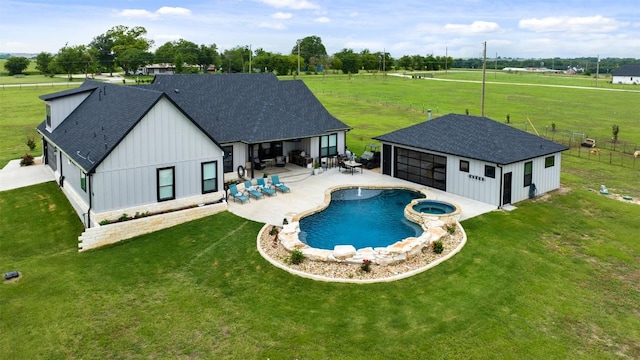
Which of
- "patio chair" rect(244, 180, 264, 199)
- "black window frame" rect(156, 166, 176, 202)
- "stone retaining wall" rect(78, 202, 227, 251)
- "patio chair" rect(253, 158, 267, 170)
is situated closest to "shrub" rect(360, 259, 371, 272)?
"stone retaining wall" rect(78, 202, 227, 251)

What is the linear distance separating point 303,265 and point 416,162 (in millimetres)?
13350

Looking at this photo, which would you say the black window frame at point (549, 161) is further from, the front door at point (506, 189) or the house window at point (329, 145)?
the house window at point (329, 145)

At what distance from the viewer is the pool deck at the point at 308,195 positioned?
22.5 metres

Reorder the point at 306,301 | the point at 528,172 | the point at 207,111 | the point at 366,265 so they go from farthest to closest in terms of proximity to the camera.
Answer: the point at 207,111
the point at 528,172
the point at 366,265
the point at 306,301

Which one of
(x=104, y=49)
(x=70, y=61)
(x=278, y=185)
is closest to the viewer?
(x=278, y=185)

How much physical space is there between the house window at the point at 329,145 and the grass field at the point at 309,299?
40.4ft

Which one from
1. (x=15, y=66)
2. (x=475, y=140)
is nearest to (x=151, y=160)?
(x=475, y=140)

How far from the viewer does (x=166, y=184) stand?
71.7 feet

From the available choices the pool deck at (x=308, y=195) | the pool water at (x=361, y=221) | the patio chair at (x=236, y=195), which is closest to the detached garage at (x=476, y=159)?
the pool deck at (x=308, y=195)

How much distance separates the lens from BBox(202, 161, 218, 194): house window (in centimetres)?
2303

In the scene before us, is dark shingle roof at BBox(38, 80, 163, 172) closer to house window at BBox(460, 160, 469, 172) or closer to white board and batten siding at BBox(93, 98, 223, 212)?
white board and batten siding at BBox(93, 98, 223, 212)

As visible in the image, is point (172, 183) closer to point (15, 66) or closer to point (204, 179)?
point (204, 179)

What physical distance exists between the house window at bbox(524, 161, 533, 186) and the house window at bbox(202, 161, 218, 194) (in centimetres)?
1595

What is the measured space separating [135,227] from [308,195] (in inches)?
360
